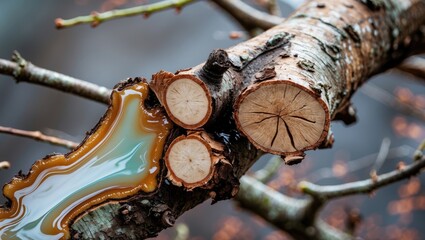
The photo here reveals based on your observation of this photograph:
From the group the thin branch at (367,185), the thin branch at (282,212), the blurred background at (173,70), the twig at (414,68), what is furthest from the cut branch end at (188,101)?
the blurred background at (173,70)

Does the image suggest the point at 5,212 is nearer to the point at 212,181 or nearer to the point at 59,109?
the point at 212,181

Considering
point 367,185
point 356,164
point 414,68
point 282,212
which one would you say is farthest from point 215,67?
point 356,164

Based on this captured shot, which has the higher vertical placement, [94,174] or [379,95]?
[94,174]

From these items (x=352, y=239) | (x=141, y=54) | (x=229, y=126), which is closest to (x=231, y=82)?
(x=229, y=126)

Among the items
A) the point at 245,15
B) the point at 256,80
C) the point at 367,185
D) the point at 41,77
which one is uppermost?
the point at 41,77

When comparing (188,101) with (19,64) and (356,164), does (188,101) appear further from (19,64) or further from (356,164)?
(356,164)

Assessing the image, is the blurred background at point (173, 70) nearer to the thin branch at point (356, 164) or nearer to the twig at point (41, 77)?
the thin branch at point (356, 164)

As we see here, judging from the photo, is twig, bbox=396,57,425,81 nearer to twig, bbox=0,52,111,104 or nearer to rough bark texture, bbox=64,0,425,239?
rough bark texture, bbox=64,0,425,239

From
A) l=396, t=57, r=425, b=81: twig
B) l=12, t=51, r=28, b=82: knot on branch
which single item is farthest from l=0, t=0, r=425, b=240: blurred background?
l=12, t=51, r=28, b=82: knot on branch
